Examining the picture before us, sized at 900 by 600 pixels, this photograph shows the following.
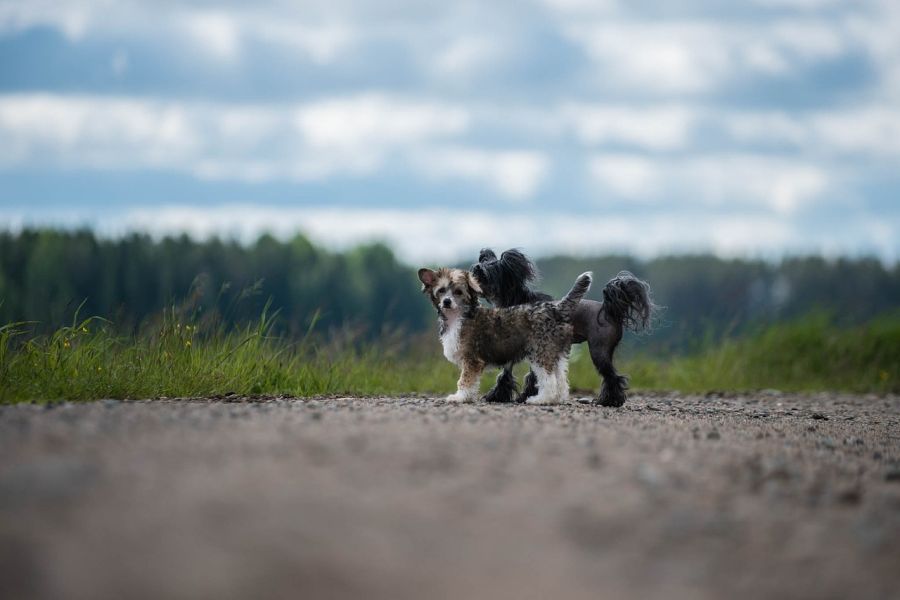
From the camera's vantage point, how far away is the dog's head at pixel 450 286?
10555mm

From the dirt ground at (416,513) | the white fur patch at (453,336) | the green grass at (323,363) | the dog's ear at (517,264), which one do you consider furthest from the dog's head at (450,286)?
the dirt ground at (416,513)

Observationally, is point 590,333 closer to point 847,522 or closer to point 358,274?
point 847,522

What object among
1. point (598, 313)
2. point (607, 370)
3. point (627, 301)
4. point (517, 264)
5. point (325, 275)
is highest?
point (517, 264)

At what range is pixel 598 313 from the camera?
10758mm

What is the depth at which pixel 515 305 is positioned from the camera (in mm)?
11102

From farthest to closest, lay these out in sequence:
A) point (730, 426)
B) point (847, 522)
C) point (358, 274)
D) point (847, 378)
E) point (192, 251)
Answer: point (358, 274) → point (192, 251) → point (847, 378) → point (730, 426) → point (847, 522)

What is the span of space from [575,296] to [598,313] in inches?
10.8

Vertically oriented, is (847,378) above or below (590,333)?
below

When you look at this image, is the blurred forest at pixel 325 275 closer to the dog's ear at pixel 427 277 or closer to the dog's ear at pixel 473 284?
the dog's ear at pixel 473 284

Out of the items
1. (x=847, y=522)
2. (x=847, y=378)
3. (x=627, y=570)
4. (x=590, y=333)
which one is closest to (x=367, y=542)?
(x=627, y=570)

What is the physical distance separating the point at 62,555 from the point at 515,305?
7.44 metres

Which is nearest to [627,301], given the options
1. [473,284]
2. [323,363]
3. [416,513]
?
[473,284]

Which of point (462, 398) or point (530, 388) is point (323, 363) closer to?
point (530, 388)

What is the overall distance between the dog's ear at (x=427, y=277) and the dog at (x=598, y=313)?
1.91ft
